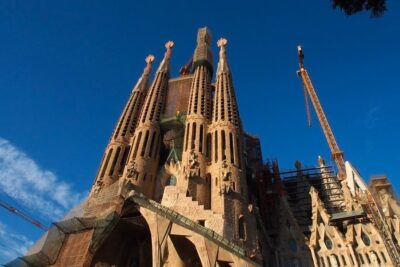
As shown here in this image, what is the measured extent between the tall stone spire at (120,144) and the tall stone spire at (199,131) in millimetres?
6841

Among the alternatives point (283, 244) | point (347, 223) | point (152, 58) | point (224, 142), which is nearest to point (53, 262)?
point (224, 142)

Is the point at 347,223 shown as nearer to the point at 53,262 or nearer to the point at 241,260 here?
the point at 241,260

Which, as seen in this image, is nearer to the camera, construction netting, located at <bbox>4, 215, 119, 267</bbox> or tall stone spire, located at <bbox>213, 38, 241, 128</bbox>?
construction netting, located at <bbox>4, 215, 119, 267</bbox>

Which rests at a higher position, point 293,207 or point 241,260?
point 293,207

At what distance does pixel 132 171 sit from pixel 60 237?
8637 mm

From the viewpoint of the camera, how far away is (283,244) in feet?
102

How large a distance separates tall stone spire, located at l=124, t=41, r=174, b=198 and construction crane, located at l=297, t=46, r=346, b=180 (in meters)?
25.4

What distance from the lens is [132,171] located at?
28609mm

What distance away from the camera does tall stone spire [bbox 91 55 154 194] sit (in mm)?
30312

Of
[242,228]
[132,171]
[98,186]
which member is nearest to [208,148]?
[132,171]

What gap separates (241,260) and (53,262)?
11.8 m

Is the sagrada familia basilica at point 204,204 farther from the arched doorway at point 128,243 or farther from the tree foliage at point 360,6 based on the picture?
the tree foliage at point 360,6

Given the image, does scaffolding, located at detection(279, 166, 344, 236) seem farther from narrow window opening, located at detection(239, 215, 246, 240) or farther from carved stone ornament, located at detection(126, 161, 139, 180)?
carved stone ornament, located at detection(126, 161, 139, 180)

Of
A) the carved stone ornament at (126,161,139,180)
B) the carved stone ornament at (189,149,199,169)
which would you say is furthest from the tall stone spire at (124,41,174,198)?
the carved stone ornament at (189,149,199,169)
